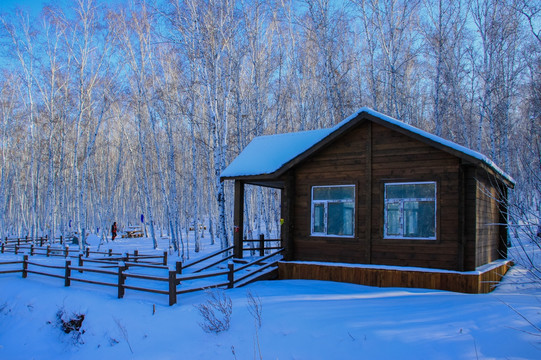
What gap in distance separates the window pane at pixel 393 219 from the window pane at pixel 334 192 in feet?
3.75

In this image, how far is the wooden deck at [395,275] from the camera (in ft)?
30.2

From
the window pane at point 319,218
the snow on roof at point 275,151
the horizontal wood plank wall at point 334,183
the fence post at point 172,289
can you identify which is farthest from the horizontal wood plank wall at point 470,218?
the fence post at point 172,289

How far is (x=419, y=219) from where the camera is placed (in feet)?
32.9

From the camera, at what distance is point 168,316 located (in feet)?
28.1

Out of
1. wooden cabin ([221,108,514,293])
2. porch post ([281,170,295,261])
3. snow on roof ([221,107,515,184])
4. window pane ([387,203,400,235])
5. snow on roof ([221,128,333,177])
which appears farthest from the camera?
snow on roof ([221,128,333,177])

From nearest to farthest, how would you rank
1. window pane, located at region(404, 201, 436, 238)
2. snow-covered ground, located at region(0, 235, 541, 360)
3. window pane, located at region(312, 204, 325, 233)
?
snow-covered ground, located at region(0, 235, 541, 360)
window pane, located at region(404, 201, 436, 238)
window pane, located at region(312, 204, 325, 233)

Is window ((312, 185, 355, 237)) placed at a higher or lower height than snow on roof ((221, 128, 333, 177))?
lower

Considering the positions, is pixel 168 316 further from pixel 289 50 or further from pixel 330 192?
pixel 289 50

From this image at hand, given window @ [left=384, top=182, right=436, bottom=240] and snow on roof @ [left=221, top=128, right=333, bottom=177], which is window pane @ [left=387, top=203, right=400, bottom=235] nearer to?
window @ [left=384, top=182, right=436, bottom=240]

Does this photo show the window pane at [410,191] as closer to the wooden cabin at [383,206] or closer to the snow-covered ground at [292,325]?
the wooden cabin at [383,206]

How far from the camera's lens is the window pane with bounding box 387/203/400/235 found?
10328mm

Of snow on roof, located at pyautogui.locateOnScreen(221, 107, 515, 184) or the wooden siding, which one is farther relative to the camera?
snow on roof, located at pyautogui.locateOnScreen(221, 107, 515, 184)

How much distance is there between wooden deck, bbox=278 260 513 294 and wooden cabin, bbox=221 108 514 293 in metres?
0.02

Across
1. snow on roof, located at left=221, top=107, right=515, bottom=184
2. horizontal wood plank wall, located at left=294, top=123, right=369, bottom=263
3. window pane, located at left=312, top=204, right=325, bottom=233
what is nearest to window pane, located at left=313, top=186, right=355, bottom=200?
horizontal wood plank wall, located at left=294, top=123, right=369, bottom=263
